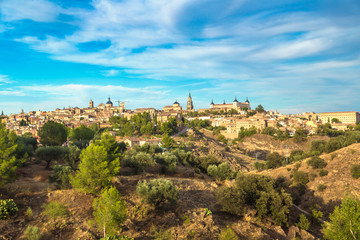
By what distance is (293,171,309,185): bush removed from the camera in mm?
29180

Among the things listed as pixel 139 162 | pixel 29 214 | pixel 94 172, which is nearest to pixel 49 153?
pixel 139 162

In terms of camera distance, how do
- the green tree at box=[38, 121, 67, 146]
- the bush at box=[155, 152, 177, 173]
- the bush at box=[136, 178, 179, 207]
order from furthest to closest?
1. the green tree at box=[38, 121, 67, 146]
2. the bush at box=[155, 152, 177, 173]
3. the bush at box=[136, 178, 179, 207]

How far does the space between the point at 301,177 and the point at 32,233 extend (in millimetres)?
28672

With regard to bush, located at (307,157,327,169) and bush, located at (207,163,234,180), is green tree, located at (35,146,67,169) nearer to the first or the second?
bush, located at (207,163,234,180)

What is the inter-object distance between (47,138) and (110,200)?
33.4 m

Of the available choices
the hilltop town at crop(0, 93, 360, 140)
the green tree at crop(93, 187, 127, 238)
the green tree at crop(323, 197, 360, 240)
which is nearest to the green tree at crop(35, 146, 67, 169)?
the green tree at crop(93, 187, 127, 238)

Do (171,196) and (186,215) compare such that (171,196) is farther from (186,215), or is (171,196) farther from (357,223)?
(357,223)

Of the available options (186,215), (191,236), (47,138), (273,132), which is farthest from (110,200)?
(273,132)

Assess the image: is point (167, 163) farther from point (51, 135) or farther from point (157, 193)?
point (51, 135)

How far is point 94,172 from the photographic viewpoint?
1716 centimetres

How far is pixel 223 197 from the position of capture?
18.2 meters

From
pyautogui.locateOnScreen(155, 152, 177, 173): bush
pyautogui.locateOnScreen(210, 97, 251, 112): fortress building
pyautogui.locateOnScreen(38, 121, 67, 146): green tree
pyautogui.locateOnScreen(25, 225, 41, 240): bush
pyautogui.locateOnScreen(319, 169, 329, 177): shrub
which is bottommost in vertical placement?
pyautogui.locateOnScreen(319, 169, 329, 177): shrub

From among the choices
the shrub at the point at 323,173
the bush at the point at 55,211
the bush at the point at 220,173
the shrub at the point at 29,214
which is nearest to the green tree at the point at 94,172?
the bush at the point at 55,211

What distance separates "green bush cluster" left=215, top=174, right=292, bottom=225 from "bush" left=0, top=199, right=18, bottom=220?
13.6 metres
